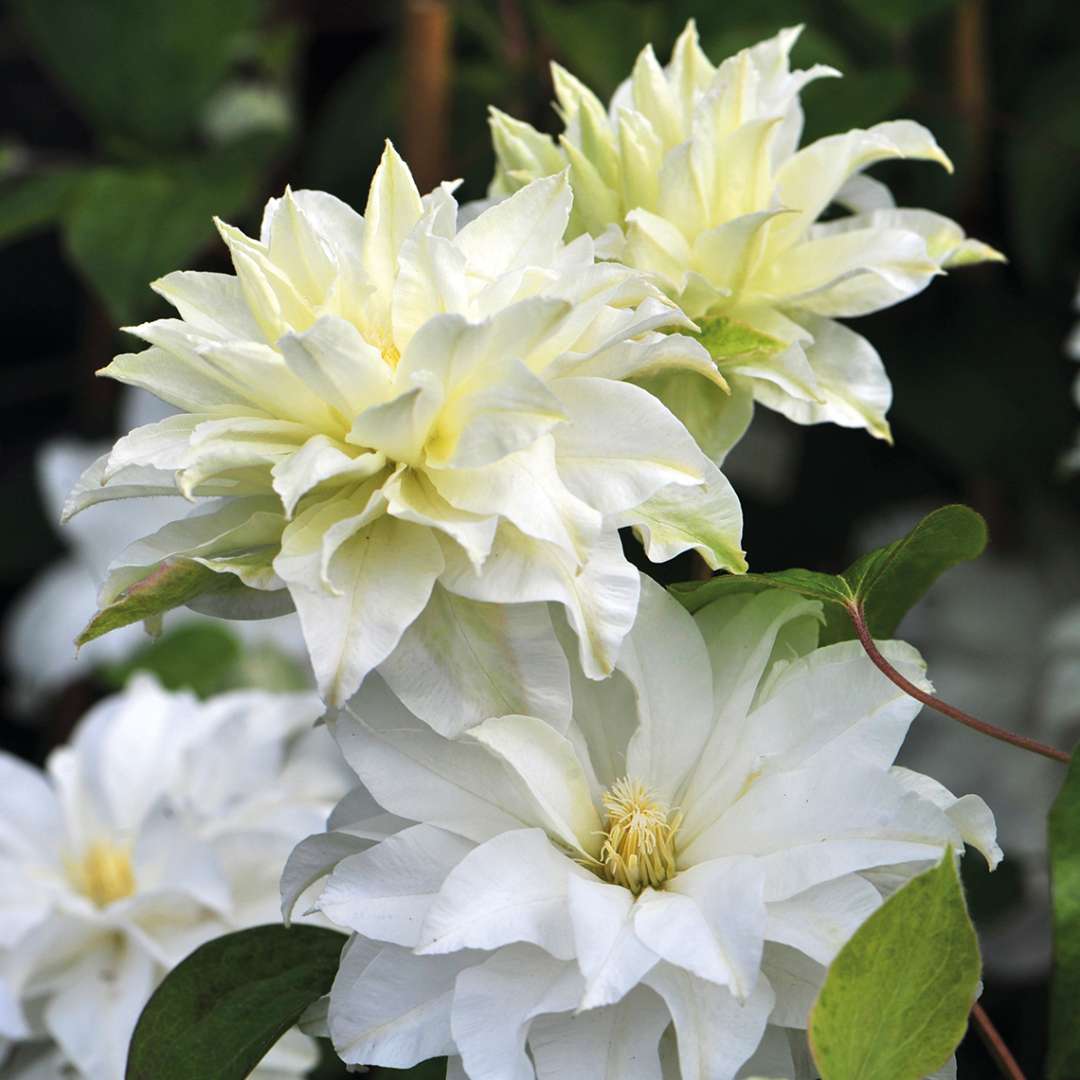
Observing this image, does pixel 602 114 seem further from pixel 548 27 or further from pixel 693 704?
pixel 548 27

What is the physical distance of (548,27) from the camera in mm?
745

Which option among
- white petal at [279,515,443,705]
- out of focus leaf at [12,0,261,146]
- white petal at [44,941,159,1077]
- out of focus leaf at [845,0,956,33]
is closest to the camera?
white petal at [279,515,443,705]

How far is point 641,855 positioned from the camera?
0.33 meters

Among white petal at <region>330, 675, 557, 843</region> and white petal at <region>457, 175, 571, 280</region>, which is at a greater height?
white petal at <region>457, 175, 571, 280</region>

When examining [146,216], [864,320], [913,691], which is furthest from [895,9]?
[913,691]

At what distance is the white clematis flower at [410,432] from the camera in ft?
0.92

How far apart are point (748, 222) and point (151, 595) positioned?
0.53 feet

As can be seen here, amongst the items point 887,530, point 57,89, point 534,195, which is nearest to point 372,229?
point 534,195

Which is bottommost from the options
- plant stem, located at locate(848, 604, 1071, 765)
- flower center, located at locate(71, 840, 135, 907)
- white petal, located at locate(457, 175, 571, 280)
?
flower center, located at locate(71, 840, 135, 907)

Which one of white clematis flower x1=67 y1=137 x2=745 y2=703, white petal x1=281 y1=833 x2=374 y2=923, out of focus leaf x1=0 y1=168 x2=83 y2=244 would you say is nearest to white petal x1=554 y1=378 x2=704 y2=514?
white clematis flower x1=67 y1=137 x2=745 y2=703

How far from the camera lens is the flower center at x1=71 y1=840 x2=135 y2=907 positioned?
1.74ft

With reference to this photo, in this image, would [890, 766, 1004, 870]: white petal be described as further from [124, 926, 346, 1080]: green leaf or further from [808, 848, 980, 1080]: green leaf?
[124, 926, 346, 1080]: green leaf

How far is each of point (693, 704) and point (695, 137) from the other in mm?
136

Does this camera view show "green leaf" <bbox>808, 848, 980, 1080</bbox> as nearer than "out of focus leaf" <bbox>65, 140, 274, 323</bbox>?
Yes
